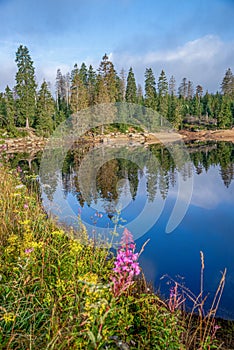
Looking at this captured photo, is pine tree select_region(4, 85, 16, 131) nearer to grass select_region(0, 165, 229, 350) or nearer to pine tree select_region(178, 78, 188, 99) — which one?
grass select_region(0, 165, 229, 350)

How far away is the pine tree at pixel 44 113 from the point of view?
1495 inches

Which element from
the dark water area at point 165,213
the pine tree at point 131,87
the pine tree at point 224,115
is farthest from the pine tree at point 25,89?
the pine tree at point 224,115

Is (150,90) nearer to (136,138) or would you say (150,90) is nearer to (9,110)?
(136,138)

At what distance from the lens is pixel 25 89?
38656 mm

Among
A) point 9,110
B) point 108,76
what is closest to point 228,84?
point 108,76

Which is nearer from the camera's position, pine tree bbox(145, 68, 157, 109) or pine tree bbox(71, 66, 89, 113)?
pine tree bbox(71, 66, 89, 113)

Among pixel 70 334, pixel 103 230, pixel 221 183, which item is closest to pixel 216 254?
pixel 103 230

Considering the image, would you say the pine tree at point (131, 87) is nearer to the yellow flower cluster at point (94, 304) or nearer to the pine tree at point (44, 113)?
the pine tree at point (44, 113)

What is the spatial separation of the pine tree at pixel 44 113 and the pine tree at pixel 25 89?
109cm

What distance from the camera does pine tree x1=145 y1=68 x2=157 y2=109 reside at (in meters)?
51.6

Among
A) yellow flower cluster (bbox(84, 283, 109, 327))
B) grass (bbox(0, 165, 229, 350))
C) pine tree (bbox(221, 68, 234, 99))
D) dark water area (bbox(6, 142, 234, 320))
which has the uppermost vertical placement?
pine tree (bbox(221, 68, 234, 99))

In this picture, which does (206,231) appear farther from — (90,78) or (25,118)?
(90,78)

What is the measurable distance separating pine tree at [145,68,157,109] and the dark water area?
35.2m

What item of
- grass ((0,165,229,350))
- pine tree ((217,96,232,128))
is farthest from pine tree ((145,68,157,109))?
grass ((0,165,229,350))
